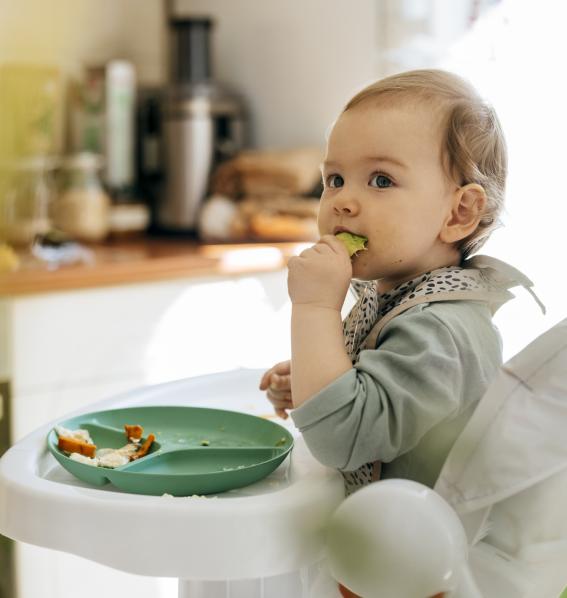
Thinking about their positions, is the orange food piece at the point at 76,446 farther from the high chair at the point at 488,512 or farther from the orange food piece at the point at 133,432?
the high chair at the point at 488,512

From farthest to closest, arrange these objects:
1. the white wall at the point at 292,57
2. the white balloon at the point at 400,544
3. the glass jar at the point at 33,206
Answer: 1. the white wall at the point at 292,57
2. the glass jar at the point at 33,206
3. the white balloon at the point at 400,544

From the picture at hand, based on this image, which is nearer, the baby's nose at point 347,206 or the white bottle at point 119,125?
the baby's nose at point 347,206

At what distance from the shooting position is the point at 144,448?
31.2 inches

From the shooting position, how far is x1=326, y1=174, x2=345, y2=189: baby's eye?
0.85 meters

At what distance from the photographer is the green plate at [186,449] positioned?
0.71m

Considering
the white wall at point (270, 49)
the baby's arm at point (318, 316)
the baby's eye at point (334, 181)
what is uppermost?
the white wall at point (270, 49)

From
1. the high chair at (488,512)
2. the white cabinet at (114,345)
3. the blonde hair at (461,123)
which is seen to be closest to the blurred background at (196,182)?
the white cabinet at (114,345)

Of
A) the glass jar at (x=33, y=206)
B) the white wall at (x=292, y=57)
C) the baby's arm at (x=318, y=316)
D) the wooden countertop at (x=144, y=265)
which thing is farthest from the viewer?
the white wall at (x=292, y=57)

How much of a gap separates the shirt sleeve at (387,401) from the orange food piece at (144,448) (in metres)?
0.16

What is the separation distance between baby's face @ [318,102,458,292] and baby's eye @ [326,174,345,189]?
2 centimetres

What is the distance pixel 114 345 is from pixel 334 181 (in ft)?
3.54

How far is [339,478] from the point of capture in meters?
0.77

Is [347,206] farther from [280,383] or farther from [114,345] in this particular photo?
[114,345]

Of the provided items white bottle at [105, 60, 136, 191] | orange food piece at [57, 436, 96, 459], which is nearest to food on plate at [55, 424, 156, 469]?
orange food piece at [57, 436, 96, 459]
